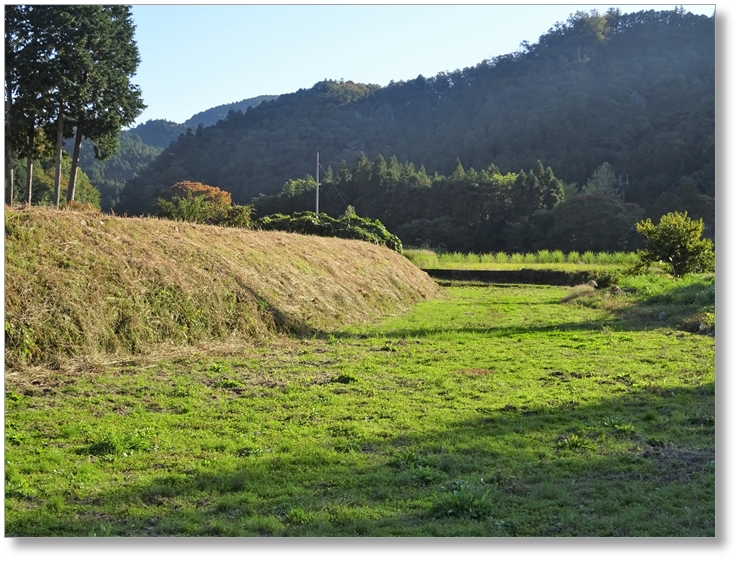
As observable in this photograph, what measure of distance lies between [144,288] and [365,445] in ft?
19.5

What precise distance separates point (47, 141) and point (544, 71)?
2457 inches

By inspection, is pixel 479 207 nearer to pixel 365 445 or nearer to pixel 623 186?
pixel 623 186

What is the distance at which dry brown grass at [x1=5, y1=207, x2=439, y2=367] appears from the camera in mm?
8836

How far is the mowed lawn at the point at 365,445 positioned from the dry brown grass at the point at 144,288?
2.12 ft

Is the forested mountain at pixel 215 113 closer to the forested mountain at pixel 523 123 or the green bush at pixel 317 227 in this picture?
the forested mountain at pixel 523 123

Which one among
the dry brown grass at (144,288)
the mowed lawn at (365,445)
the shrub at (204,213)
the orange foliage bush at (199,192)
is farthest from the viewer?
the orange foliage bush at (199,192)

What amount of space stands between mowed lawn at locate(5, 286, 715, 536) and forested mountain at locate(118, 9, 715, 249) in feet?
141

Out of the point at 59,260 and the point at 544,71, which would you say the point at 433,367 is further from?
the point at 544,71

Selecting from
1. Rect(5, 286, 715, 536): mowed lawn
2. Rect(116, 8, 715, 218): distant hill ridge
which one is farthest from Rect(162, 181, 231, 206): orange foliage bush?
Rect(5, 286, 715, 536): mowed lawn

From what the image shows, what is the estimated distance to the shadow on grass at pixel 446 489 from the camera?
13.4ft

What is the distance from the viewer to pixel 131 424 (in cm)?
637

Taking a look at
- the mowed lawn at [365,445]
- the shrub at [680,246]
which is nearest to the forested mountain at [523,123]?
the shrub at [680,246]

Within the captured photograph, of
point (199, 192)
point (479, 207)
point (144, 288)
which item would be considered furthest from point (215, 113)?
point (144, 288)

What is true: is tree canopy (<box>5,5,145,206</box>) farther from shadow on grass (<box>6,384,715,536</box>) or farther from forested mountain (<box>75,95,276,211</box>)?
forested mountain (<box>75,95,276,211</box>)
